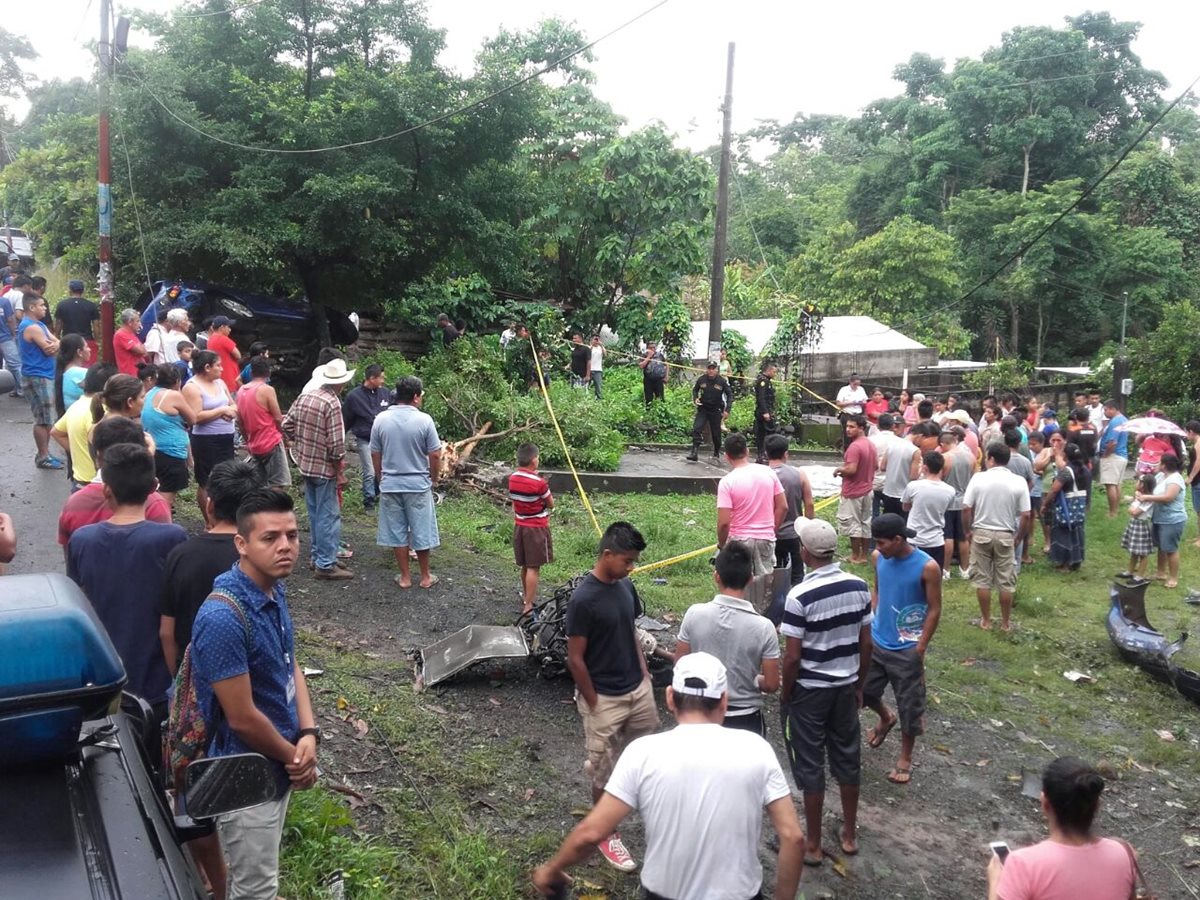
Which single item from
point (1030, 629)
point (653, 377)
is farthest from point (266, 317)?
point (1030, 629)

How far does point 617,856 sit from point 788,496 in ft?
13.4

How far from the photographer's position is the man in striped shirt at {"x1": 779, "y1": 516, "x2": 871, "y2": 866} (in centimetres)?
477

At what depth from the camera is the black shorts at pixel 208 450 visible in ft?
26.1

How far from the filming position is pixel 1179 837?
5.60m

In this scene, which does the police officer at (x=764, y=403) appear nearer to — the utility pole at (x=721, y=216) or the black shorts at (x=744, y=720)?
the utility pole at (x=721, y=216)

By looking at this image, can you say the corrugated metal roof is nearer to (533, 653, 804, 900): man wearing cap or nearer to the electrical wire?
the electrical wire

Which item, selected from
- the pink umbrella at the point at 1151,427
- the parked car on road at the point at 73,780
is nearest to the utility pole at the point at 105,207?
the parked car on road at the point at 73,780

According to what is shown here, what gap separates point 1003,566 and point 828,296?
2677 cm

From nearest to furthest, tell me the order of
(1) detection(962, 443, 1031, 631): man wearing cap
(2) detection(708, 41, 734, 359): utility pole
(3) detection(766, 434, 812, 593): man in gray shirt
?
(3) detection(766, 434, 812, 593): man in gray shirt
(1) detection(962, 443, 1031, 631): man wearing cap
(2) detection(708, 41, 734, 359): utility pole

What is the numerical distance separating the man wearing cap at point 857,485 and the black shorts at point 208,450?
6134 millimetres

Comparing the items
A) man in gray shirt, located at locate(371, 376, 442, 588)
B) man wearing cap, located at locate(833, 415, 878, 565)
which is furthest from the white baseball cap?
man wearing cap, located at locate(833, 415, 878, 565)

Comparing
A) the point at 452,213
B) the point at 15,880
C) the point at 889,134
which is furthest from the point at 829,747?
the point at 889,134

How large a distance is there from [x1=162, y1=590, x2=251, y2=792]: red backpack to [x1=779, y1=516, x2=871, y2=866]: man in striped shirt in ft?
8.86

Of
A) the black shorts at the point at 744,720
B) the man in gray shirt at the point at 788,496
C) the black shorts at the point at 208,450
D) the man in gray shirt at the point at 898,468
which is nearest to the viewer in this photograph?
the black shorts at the point at 744,720
